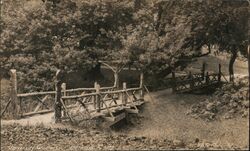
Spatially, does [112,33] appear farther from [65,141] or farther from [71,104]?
[65,141]

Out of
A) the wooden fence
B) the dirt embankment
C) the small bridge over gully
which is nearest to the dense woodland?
the small bridge over gully

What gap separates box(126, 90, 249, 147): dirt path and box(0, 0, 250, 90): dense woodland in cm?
263

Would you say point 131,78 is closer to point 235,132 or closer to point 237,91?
point 237,91

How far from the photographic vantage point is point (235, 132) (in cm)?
2645

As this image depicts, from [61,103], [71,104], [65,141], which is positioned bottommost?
[65,141]

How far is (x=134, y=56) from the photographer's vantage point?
3291cm

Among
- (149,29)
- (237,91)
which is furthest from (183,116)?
(149,29)

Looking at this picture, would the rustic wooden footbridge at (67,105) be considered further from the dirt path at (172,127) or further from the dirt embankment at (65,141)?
the dirt embankment at (65,141)

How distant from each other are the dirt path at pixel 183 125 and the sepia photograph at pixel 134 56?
2.2 inches

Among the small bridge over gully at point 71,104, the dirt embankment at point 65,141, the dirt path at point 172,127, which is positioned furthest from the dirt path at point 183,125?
the dirt embankment at point 65,141

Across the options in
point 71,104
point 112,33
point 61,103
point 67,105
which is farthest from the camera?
point 112,33

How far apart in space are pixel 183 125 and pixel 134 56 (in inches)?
247

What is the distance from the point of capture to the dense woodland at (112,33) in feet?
108

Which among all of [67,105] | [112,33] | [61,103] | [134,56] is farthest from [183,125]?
[112,33]
